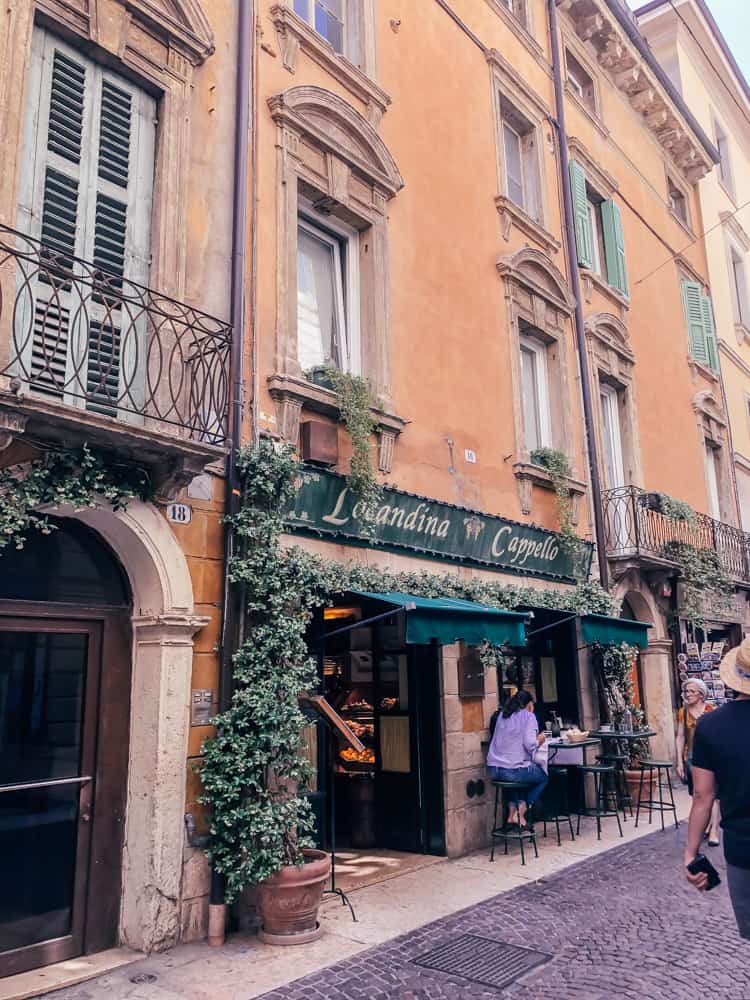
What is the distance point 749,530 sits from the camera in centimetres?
1822

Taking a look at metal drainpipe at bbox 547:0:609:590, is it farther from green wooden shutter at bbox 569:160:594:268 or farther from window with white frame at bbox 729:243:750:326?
window with white frame at bbox 729:243:750:326

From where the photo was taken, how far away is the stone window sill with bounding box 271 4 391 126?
25.5ft

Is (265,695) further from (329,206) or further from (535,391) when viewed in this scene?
(535,391)

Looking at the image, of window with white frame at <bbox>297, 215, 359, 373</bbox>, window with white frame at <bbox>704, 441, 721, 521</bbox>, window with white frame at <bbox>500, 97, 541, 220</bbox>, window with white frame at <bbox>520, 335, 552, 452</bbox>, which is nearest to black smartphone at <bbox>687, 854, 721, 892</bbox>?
window with white frame at <bbox>297, 215, 359, 373</bbox>

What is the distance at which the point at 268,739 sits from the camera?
232 inches

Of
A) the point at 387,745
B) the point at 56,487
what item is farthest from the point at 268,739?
the point at 387,745

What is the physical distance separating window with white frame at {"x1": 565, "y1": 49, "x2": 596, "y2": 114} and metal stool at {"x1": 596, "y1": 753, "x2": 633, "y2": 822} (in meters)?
10.8

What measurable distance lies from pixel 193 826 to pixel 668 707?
9371 mm

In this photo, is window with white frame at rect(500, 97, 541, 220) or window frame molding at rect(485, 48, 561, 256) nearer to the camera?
window frame molding at rect(485, 48, 561, 256)

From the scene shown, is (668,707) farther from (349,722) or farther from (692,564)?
(349,722)

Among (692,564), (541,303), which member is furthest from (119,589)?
(692,564)

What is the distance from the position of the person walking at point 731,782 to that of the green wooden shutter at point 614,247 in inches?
451

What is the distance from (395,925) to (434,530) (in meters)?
3.75

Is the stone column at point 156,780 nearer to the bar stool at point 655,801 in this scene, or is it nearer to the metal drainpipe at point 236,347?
the metal drainpipe at point 236,347
